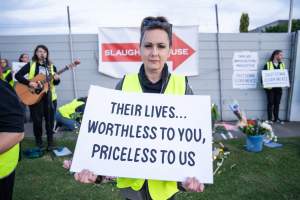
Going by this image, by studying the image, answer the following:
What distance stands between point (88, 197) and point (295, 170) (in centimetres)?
325

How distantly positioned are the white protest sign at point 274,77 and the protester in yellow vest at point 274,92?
11 cm

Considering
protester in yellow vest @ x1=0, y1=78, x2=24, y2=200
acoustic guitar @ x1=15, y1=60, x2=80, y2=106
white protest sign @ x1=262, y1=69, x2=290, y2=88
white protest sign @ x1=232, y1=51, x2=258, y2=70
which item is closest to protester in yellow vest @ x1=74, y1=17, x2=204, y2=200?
protester in yellow vest @ x1=0, y1=78, x2=24, y2=200

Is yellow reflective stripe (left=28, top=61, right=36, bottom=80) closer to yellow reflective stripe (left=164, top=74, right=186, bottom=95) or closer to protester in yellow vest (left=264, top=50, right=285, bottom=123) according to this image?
yellow reflective stripe (left=164, top=74, right=186, bottom=95)

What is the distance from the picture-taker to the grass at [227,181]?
12.8ft

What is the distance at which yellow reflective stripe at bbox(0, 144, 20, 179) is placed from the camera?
193cm

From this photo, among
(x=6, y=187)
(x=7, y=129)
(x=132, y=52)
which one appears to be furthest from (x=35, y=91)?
(x=7, y=129)

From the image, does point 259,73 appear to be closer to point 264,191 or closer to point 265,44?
point 265,44

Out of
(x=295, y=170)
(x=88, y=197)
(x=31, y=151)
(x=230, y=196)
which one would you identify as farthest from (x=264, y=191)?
(x=31, y=151)

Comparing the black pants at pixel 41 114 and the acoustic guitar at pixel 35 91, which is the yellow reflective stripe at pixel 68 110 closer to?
the black pants at pixel 41 114

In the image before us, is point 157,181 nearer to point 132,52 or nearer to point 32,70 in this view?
point 32,70

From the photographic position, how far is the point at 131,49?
7898 millimetres

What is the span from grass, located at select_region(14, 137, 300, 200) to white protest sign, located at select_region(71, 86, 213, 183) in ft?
7.82

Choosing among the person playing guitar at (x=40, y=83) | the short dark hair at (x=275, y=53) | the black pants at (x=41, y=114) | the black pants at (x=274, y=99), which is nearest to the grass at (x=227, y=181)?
Answer: the black pants at (x=41, y=114)

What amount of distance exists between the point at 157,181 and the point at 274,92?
711 centimetres
